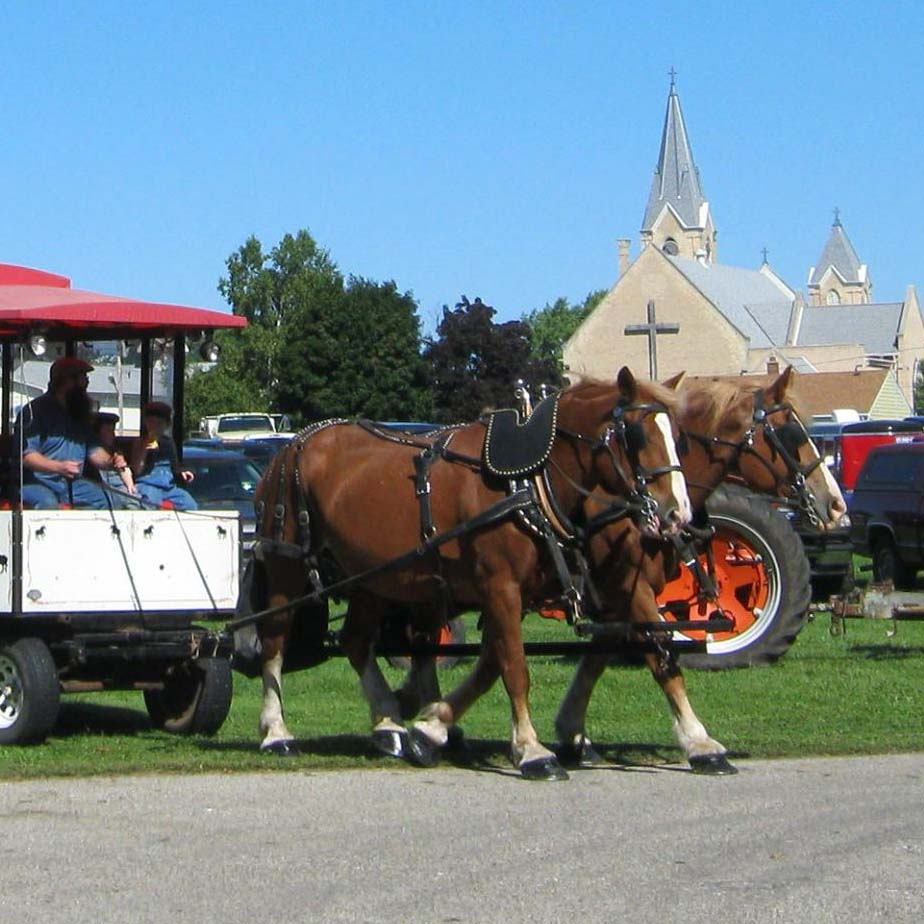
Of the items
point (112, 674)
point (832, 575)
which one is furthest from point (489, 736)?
point (832, 575)

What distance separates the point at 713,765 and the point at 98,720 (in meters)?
5.05

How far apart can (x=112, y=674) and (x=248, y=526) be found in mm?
10021

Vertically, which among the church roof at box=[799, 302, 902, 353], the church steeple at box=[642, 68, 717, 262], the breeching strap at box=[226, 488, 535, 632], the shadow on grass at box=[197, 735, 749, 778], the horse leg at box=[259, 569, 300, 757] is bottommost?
the shadow on grass at box=[197, 735, 749, 778]

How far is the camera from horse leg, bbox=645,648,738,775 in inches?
371

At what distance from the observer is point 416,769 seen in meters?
9.88

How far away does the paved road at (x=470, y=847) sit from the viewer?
6.71 metres

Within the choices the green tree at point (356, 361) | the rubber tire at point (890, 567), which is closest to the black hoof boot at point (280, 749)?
the rubber tire at point (890, 567)

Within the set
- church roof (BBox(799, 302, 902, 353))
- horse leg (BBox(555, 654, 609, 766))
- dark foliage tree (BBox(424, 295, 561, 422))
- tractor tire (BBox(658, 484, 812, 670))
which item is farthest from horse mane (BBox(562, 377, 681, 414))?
church roof (BBox(799, 302, 902, 353))

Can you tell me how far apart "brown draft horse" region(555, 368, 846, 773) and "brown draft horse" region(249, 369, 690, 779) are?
367 millimetres

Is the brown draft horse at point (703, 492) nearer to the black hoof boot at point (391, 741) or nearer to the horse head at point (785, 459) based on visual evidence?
the horse head at point (785, 459)

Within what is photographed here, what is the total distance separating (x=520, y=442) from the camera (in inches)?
375

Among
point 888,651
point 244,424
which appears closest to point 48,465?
point 888,651

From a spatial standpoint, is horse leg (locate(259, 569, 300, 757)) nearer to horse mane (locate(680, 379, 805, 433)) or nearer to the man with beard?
the man with beard

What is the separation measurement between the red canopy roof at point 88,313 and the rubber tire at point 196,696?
2.07 meters
